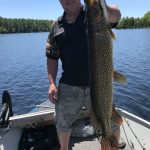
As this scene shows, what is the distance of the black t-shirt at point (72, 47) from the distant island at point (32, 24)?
110888mm

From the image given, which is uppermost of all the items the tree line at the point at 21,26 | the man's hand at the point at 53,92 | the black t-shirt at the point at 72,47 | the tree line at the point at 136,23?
the black t-shirt at the point at 72,47

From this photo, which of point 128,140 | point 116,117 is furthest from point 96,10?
point 128,140

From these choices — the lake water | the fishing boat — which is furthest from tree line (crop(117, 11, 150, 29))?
the fishing boat

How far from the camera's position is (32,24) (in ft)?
466

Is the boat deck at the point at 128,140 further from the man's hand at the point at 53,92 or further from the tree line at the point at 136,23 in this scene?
the tree line at the point at 136,23

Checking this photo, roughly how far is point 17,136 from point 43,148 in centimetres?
50

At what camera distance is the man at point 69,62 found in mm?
3865

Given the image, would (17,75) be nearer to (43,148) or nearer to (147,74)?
(147,74)

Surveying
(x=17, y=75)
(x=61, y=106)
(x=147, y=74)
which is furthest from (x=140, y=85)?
(x=61, y=106)

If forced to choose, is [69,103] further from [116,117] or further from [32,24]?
[32,24]

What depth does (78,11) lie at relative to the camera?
3.92 m

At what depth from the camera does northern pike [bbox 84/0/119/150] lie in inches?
123

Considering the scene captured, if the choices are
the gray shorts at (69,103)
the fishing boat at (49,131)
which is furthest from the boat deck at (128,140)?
→ the gray shorts at (69,103)

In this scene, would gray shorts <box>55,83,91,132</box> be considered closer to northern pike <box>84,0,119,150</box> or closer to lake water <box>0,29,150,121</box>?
northern pike <box>84,0,119,150</box>
